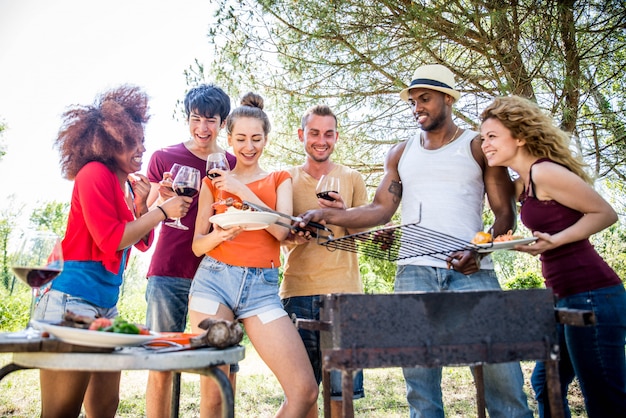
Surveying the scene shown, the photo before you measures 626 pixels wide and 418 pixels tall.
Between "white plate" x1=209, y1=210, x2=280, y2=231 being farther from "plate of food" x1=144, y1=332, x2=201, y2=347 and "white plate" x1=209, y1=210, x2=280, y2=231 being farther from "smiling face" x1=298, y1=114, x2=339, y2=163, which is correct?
"smiling face" x1=298, y1=114, x2=339, y2=163

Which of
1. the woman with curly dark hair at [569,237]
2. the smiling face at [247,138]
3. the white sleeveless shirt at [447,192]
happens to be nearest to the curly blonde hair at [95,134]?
the smiling face at [247,138]

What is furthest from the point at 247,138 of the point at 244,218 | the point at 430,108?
the point at 430,108

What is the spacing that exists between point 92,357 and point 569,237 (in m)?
2.10

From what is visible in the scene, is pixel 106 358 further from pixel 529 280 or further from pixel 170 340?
pixel 529 280

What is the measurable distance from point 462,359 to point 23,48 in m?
27.5

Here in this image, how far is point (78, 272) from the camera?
2541mm

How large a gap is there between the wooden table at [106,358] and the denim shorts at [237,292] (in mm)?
845

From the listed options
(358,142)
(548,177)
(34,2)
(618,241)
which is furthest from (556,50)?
(34,2)

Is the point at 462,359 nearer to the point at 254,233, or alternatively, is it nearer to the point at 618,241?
the point at 254,233

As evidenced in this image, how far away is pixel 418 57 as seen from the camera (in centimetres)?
529

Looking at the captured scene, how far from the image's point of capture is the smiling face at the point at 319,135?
139 inches

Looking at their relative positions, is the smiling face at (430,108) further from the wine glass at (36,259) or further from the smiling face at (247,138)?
the wine glass at (36,259)

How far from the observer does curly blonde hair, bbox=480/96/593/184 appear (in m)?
2.80

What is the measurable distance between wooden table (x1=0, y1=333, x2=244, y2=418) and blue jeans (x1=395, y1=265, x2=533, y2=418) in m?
1.45
